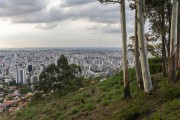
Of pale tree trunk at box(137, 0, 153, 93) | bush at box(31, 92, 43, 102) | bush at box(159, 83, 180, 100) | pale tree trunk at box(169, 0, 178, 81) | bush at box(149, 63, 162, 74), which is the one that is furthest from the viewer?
bush at box(31, 92, 43, 102)

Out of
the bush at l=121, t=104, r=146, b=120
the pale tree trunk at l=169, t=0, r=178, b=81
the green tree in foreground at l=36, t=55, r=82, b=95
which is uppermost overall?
the pale tree trunk at l=169, t=0, r=178, b=81

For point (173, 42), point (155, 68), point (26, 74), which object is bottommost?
point (26, 74)

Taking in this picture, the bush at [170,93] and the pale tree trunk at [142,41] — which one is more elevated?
the pale tree trunk at [142,41]

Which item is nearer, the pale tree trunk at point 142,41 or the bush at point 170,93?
the bush at point 170,93

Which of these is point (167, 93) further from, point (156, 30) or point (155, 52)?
point (155, 52)

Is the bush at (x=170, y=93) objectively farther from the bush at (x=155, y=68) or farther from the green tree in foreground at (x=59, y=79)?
the green tree in foreground at (x=59, y=79)

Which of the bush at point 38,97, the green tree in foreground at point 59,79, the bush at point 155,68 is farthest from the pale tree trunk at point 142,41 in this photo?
the bush at point 38,97

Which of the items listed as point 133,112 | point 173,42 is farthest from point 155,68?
point 133,112

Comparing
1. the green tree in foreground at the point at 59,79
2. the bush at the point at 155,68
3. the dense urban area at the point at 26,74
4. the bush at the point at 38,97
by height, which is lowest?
the dense urban area at the point at 26,74

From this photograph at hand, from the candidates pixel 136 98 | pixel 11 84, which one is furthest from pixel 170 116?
pixel 11 84

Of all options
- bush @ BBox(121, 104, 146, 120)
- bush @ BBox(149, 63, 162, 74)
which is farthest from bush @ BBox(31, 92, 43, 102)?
bush @ BBox(121, 104, 146, 120)

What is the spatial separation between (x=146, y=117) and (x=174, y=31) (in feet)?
11.1

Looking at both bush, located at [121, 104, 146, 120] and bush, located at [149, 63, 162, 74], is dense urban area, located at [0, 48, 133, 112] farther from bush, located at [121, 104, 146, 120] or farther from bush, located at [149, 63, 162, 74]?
bush, located at [121, 104, 146, 120]

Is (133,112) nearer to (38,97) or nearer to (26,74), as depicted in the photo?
(38,97)
